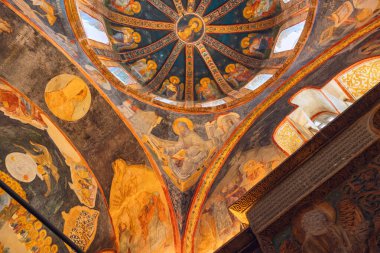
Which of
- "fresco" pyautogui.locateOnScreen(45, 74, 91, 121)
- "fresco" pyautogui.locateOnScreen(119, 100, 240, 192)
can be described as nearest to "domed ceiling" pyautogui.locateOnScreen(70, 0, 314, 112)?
"fresco" pyautogui.locateOnScreen(119, 100, 240, 192)

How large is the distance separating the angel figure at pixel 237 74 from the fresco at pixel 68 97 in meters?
4.95

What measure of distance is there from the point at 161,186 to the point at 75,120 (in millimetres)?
2877

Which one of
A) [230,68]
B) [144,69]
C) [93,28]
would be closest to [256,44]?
[230,68]

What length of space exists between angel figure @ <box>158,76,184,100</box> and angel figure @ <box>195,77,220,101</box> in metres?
0.58

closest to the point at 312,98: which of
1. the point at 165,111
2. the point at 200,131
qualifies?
the point at 200,131

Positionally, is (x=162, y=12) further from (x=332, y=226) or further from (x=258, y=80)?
(x=332, y=226)

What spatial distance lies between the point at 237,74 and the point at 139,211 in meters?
5.64

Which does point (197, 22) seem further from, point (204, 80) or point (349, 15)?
point (349, 15)

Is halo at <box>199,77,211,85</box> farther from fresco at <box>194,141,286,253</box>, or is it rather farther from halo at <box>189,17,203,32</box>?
fresco at <box>194,141,286,253</box>

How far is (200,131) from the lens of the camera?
11.3 m

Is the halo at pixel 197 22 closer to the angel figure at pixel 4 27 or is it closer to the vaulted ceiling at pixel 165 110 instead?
the vaulted ceiling at pixel 165 110

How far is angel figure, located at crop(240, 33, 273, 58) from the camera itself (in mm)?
12594

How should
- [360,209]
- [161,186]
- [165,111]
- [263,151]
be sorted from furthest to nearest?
[165,111] < [161,186] < [263,151] < [360,209]

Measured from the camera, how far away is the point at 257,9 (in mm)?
13164
